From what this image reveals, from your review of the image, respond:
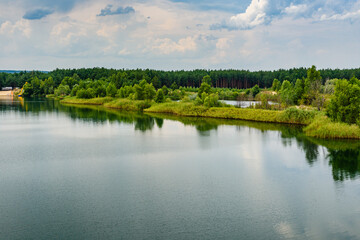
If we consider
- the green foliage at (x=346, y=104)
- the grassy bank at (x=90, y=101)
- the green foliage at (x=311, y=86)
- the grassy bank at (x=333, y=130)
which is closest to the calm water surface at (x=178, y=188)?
the grassy bank at (x=333, y=130)

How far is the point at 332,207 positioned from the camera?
16984mm

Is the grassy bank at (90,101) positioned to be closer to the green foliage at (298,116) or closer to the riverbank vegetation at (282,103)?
the riverbank vegetation at (282,103)

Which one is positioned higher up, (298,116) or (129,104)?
(129,104)

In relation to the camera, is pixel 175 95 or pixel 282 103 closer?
pixel 282 103

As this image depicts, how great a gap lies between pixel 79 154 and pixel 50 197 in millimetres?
10629

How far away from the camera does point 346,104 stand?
36.1 metres

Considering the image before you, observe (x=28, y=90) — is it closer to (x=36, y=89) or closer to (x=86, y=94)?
(x=36, y=89)

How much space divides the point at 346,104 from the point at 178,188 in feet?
83.2

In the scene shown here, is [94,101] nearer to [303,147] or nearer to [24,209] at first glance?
[303,147]

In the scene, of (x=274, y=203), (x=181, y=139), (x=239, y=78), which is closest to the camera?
(x=274, y=203)

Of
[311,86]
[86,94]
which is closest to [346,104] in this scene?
[311,86]

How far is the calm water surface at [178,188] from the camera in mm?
14375

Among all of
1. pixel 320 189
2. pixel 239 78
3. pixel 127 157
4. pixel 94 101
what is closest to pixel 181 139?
pixel 127 157

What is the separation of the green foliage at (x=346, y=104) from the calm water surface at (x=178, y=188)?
12.4 feet
